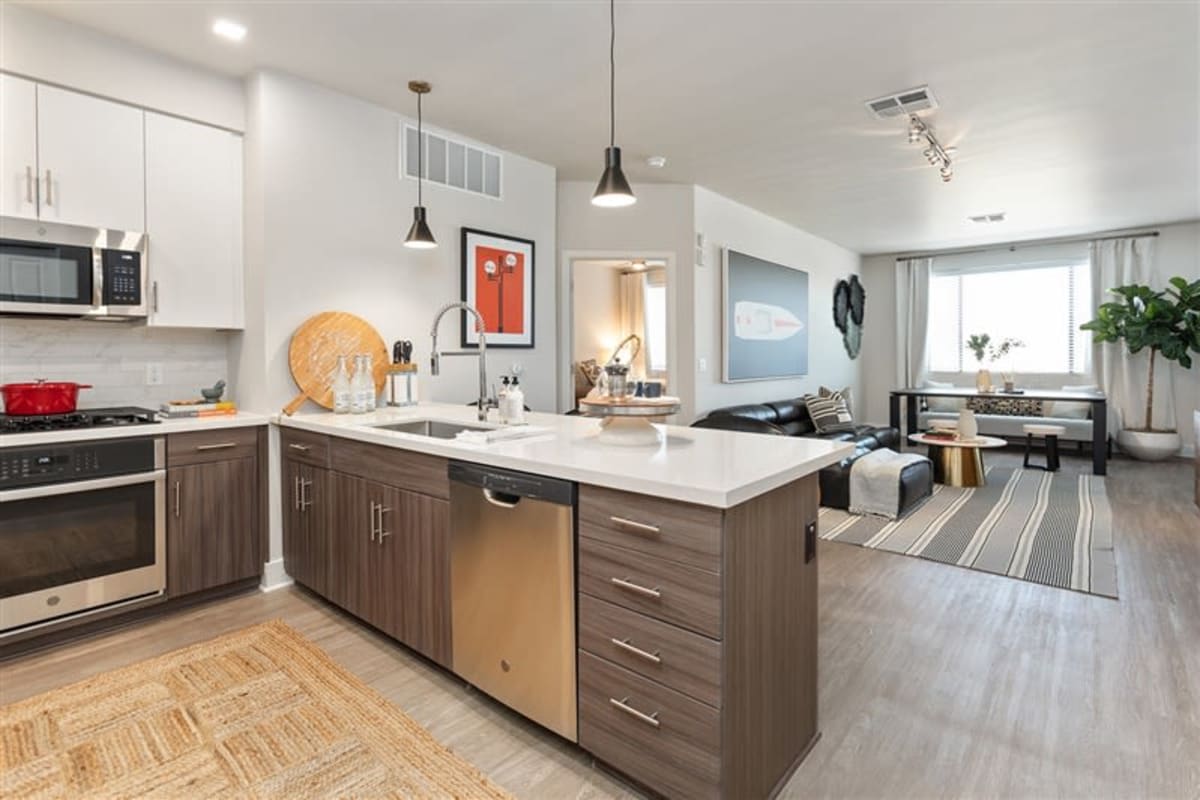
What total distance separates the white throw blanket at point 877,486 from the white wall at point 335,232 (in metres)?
2.85

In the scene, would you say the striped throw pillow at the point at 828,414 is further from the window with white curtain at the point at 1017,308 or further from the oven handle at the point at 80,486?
the oven handle at the point at 80,486

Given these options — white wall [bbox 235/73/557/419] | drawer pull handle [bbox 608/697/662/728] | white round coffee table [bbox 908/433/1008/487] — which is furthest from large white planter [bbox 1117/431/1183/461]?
drawer pull handle [bbox 608/697/662/728]

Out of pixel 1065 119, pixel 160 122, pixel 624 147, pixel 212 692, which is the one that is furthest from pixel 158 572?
pixel 1065 119

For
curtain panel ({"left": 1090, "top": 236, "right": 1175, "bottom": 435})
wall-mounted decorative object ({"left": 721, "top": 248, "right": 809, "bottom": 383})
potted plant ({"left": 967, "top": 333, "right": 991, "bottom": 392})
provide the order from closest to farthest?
wall-mounted decorative object ({"left": 721, "top": 248, "right": 809, "bottom": 383}), curtain panel ({"left": 1090, "top": 236, "right": 1175, "bottom": 435}), potted plant ({"left": 967, "top": 333, "right": 991, "bottom": 392})

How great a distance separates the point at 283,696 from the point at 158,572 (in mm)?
1068

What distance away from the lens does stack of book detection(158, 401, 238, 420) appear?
282cm

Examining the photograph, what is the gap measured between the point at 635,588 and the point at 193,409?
8.12 ft

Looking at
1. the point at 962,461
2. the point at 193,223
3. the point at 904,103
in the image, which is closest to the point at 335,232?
the point at 193,223

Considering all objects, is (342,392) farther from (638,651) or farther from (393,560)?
(638,651)

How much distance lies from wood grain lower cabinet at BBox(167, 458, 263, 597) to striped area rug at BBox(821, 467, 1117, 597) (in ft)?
11.1

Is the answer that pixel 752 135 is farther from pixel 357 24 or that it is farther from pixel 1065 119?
pixel 357 24

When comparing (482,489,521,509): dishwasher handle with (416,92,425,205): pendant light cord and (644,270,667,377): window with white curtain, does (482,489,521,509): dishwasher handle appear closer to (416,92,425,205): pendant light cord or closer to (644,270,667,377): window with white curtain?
(416,92,425,205): pendant light cord

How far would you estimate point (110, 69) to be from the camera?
276 cm

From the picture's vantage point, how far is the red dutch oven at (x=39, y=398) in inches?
99.7
